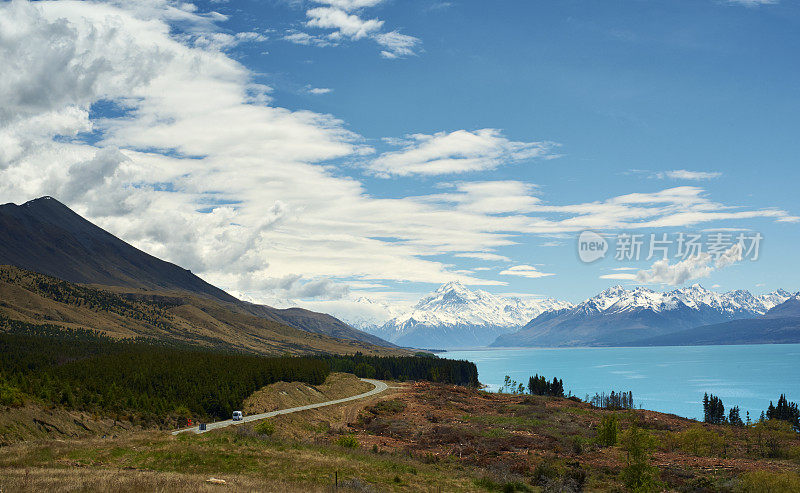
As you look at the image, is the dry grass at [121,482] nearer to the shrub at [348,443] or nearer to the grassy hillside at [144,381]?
the shrub at [348,443]

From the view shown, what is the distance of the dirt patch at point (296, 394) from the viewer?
91.8 m

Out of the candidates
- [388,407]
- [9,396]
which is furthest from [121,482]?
[388,407]

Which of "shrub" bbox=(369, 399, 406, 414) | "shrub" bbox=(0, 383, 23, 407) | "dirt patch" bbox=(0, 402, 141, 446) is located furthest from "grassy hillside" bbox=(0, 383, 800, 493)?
"shrub" bbox=(0, 383, 23, 407)

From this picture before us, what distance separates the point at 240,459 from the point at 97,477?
39.0 ft

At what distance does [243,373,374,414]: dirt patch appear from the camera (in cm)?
9175

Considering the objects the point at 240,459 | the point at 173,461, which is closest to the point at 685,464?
the point at 240,459

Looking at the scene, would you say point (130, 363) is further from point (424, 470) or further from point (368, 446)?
point (424, 470)

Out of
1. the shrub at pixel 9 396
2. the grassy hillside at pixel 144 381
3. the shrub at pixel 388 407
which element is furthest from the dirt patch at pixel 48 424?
the shrub at pixel 388 407

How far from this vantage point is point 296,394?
104m

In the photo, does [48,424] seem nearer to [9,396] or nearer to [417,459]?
[9,396]

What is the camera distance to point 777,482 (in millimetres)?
42281

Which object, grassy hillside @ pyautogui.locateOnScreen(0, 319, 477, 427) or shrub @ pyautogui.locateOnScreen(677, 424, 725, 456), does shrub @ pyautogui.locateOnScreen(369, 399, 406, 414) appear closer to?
grassy hillside @ pyautogui.locateOnScreen(0, 319, 477, 427)

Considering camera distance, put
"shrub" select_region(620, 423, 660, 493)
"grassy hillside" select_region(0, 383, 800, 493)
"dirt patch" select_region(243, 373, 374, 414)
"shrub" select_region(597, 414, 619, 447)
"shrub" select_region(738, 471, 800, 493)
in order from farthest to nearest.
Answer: "dirt patch" select_region(243, 373, 374, 414) < "shrub" select_region(597, 414, 619, 447) < "shrub" select_region(620, 423, 660, 493) < "shrub" select_region(738, 471, 800, 493) < "grassy hillside" select_region(0, 383, 800, 493)

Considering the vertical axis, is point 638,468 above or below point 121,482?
below
